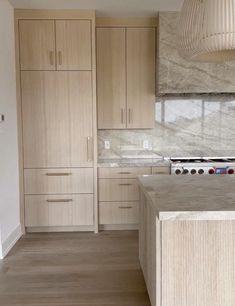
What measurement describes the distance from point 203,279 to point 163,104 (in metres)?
2.92

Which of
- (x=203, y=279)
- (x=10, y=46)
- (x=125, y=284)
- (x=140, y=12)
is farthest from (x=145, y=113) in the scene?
(x=203, y=279)

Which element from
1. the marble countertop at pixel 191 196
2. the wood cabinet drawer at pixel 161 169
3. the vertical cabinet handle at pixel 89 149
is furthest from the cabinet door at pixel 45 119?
the marble countertop at pixel 191 196

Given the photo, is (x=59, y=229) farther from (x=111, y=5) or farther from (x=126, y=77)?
(x=111, y=5)

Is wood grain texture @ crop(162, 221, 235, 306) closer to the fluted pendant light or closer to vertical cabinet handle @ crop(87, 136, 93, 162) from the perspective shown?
the fluted pendant light

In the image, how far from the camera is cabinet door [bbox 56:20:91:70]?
12.1 ft

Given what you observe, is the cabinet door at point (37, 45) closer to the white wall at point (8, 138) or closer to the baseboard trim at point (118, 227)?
the white wall at point (8, 138)

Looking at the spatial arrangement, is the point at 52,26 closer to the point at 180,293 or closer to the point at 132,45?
the point at 132,45

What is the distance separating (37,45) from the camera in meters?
3.69

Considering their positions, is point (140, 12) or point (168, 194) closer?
point (168, 194)

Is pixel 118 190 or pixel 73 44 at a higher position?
pixel 73 44

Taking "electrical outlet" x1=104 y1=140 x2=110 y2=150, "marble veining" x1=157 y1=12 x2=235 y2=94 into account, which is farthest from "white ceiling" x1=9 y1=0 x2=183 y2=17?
"electrical outlet" x1=104 y1=140 x2=110 y2=150

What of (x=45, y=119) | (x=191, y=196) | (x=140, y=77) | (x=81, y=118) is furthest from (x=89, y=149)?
(x=191, y=196)

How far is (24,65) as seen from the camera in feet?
12.1

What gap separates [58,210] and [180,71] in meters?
2.22
